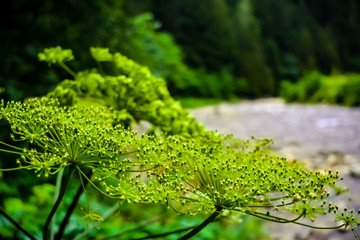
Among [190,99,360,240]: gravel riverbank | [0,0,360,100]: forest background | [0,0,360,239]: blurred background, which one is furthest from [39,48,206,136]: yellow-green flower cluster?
[190,99,360,240]: gravel riverbank

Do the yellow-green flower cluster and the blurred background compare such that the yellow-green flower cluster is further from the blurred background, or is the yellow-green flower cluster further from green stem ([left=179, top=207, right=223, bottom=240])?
green stem ([left=179, top=207, right=223, bottom=240])

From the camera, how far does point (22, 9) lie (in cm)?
526

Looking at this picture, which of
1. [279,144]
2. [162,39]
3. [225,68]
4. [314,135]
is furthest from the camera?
[225,68]

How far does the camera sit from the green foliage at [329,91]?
1850 centimetres

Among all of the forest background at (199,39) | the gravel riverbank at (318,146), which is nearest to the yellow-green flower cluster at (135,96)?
the forest background at (199,39)

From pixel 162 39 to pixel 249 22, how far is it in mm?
37879

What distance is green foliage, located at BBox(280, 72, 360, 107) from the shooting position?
60.7 feet

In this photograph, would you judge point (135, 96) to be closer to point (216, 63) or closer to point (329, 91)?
point (329, 91)

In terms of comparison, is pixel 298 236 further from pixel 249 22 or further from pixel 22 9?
pixel 249 22

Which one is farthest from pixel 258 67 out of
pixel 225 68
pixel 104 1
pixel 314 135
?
pixel 104 1

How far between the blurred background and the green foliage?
0.08 m

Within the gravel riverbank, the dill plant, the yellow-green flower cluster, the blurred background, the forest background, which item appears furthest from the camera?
the forest background

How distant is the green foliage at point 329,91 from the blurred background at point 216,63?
76mm

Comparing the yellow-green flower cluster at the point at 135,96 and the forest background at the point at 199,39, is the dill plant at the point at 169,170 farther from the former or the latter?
the forest background at the point at 199,39
